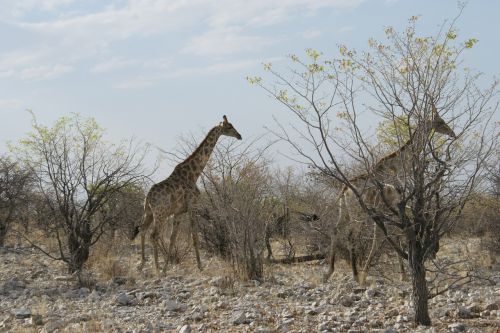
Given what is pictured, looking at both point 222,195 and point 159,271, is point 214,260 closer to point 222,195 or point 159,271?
point 159,271

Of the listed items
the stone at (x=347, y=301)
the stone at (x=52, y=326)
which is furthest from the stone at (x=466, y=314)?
the stone at (x=52, y=326)

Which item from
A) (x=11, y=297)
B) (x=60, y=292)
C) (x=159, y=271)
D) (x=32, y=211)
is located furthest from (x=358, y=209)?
(x=32, y=211)

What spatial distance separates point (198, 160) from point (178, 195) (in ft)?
2.53

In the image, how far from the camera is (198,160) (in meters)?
11.6

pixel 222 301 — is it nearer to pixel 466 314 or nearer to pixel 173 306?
pixel 173 306

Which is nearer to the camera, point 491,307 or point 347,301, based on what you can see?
point 491,307

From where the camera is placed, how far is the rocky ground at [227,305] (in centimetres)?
632

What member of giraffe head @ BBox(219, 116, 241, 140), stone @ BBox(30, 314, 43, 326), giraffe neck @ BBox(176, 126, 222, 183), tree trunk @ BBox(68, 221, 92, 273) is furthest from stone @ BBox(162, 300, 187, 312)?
giraffe head @ BBox(219, 116, 241, 140)

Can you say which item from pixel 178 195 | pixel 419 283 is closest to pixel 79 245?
pixel 178 195

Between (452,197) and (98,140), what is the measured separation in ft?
26.1

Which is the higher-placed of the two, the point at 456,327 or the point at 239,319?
the point at 239,319

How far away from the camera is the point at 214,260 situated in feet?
40.2

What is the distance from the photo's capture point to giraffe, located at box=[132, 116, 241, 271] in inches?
437

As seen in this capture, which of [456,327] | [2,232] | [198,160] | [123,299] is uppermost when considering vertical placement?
[198,160]
